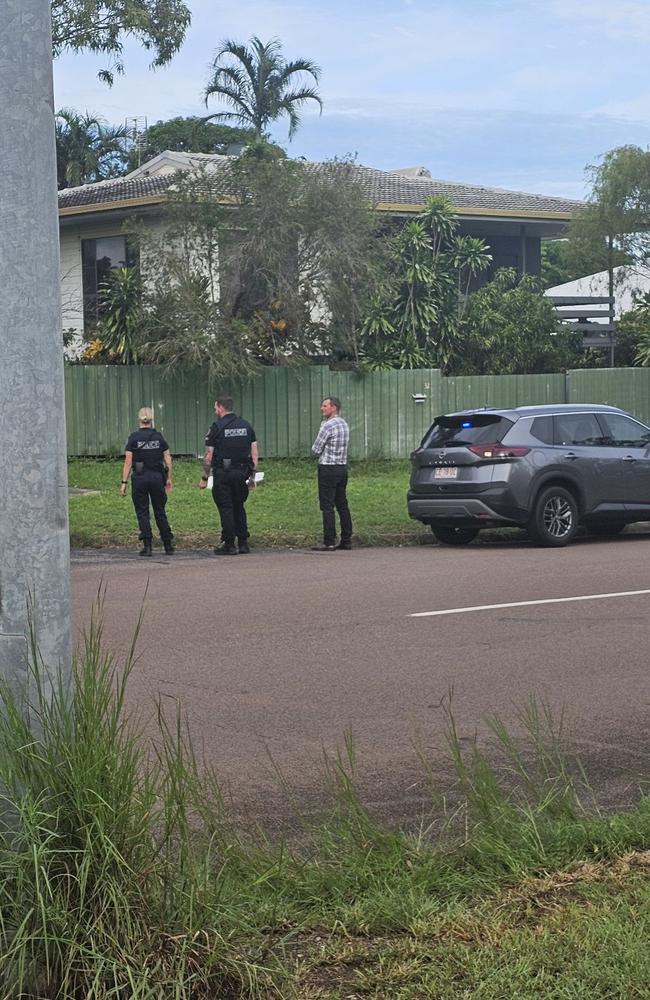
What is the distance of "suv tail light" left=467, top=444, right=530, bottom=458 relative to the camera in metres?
17.8

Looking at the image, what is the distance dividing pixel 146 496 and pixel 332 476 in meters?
2.30

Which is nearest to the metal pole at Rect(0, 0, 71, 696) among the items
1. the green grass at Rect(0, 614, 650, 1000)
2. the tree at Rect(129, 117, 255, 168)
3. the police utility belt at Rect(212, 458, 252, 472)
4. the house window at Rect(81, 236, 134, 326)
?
the green grass at Rect(0, 614, 650, 1000)

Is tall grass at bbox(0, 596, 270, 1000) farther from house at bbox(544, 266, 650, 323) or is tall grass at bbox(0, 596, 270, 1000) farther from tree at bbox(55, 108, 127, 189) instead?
tree at bbox(55, 108, 127, 189)

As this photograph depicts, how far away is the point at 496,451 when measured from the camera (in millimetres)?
17875

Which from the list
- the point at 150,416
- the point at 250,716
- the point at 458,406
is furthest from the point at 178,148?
the point at 250,716

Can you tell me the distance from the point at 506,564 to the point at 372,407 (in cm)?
1456

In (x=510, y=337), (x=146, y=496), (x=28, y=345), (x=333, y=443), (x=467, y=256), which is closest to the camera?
(x=28, y=345)

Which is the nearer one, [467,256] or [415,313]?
[415,313]

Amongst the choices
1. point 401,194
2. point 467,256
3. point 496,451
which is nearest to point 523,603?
point 496,451

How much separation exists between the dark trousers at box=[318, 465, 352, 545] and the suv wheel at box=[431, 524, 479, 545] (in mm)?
1544

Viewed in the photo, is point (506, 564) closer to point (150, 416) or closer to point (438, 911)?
point (150, 416)

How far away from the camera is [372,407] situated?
30172 millimetres

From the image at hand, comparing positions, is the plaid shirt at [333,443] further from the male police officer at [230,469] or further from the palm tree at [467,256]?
the palm tree at [467,256]

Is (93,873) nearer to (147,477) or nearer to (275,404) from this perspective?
(147,477)
